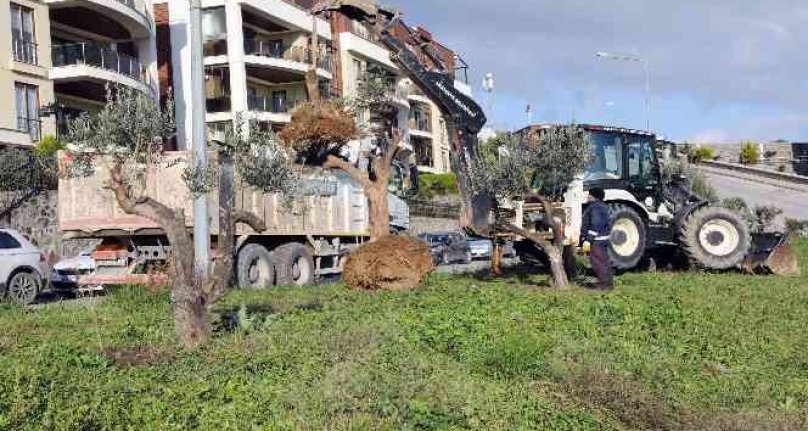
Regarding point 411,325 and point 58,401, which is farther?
point 411,325

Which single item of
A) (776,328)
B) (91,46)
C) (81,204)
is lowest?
(776,328)

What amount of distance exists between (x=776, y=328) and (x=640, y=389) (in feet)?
13.6

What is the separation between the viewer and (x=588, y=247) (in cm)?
1633

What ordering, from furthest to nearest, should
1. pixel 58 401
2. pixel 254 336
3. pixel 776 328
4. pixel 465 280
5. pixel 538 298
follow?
pixel 465 280, pixel 538 298, pixel 776 328, pixel 254 336, pixel 58 401

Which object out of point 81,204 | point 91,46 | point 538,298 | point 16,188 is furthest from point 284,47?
point 538,298

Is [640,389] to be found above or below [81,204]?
below

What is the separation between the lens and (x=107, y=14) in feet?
120

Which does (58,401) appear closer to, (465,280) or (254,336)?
(254,336)

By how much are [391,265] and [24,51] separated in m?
22.8

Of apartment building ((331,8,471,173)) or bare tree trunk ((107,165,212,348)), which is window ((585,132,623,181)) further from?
apartment building ((331,8,471,173))

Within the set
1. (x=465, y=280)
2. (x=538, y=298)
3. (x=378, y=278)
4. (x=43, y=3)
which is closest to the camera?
(x=538, y=298)

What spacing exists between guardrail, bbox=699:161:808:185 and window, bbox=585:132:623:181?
1853 inches

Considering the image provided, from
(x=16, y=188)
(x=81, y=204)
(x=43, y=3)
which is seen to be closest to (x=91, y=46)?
(x=43, y=3)

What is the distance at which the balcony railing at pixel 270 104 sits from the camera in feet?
154
